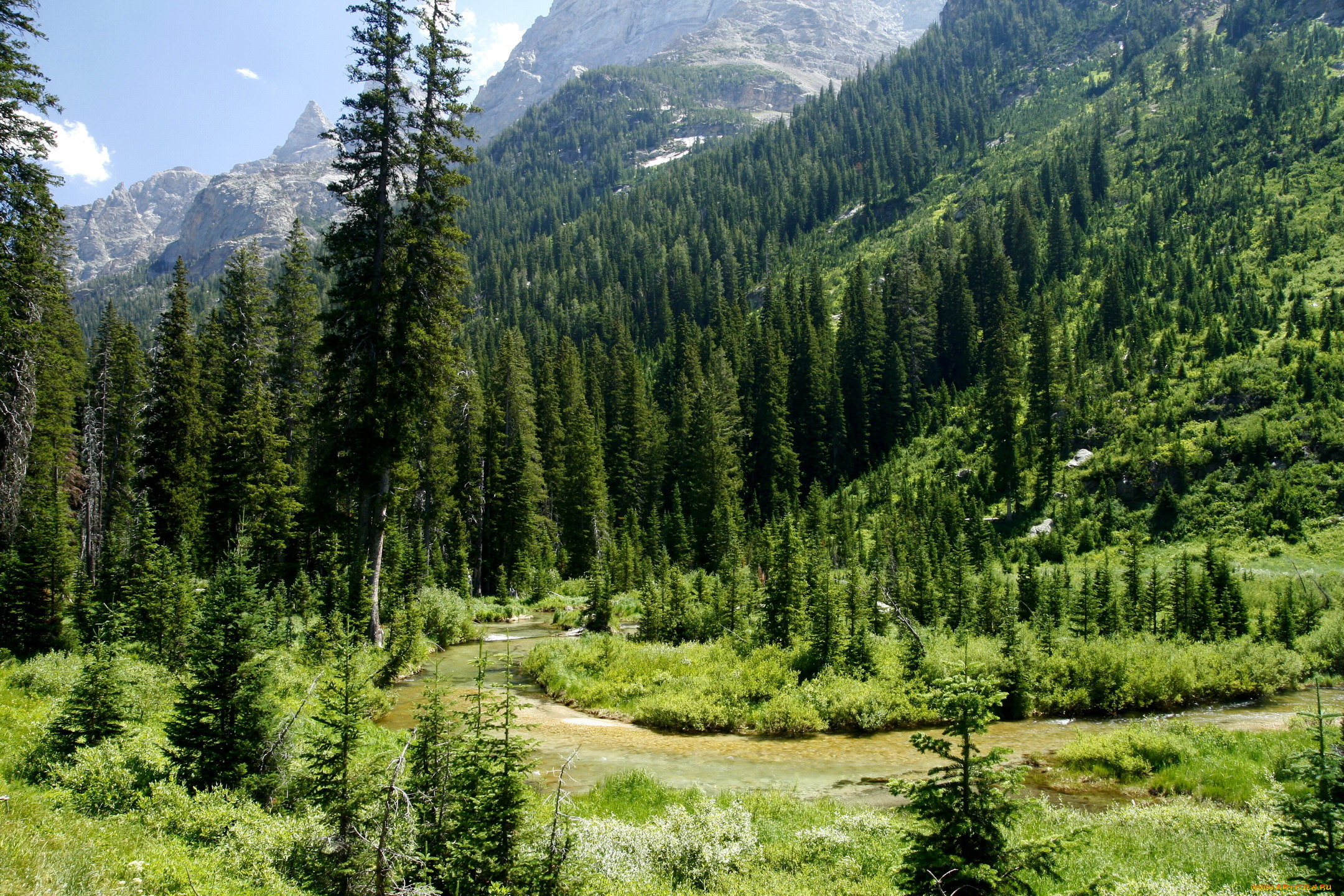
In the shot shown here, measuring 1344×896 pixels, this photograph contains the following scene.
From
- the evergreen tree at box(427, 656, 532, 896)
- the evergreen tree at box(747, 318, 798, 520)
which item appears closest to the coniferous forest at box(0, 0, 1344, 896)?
the evergreen tree at box(427, 656, 532, 896)

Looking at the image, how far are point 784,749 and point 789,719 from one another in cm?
151

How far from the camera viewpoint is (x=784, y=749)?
54.3 feet

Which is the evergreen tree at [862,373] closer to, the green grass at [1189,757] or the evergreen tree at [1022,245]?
the evergreen tree at [1022,245]

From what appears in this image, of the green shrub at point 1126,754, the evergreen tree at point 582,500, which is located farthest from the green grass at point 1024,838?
the evergreen tree at point 582,500

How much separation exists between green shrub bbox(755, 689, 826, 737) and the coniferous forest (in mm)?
146

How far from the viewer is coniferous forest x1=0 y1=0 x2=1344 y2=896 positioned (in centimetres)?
732

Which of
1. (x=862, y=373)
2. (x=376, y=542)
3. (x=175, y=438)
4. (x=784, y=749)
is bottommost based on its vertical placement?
(x=784, y=749)

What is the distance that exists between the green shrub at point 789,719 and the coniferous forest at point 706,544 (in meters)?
0.15

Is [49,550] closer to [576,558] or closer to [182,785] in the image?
[182,785]

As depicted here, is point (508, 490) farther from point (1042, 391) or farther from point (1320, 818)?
point (1320, 818)

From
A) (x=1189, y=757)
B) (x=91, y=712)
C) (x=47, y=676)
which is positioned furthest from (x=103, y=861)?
(x=1189, y=757)

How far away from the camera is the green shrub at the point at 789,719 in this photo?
1791 centimetres

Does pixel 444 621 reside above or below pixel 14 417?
below

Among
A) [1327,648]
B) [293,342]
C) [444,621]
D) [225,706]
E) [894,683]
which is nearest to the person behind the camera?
[225,706]
